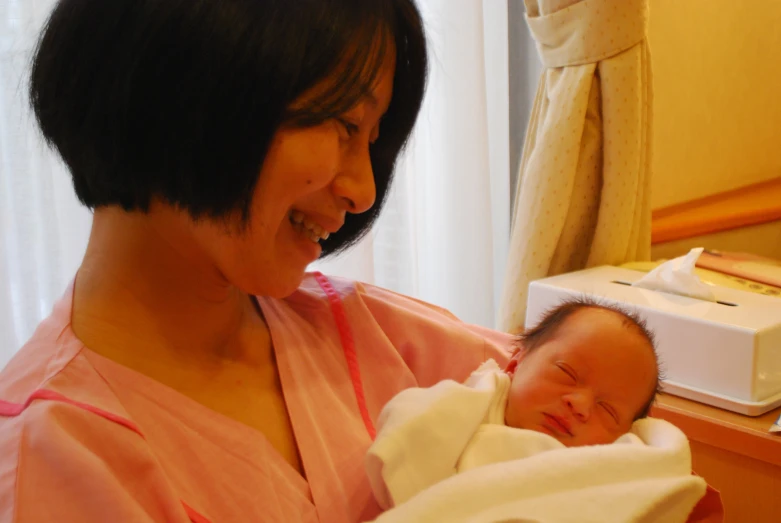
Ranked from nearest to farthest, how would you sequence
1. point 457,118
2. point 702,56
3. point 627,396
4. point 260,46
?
point 260,46 → point 627,396 → point 457,118 → point 702,56

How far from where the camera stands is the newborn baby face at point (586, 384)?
1.02m

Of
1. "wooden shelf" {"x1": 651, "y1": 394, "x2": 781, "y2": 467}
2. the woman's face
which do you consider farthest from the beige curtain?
the woman's face

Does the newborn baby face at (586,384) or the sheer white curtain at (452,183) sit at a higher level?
the sheer white curtain at (452,183)

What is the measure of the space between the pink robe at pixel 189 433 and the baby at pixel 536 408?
0.26 feet

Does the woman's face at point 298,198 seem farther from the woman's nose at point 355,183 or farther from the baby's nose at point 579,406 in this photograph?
the baby's nose at point 579,406

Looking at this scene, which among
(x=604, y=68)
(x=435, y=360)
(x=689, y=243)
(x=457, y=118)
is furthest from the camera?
(x=689, y=243)

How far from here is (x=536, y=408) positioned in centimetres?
103

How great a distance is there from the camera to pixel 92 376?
77cm

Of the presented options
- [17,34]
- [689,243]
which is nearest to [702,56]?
[689,243]

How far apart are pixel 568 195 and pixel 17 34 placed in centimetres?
110

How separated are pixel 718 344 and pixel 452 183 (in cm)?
81

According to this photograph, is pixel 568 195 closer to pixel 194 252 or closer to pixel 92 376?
pixel 194 252

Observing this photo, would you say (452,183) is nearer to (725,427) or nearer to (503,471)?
(725,427)

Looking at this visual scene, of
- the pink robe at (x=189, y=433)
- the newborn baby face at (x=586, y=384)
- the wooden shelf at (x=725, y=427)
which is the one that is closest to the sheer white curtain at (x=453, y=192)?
the pink robe at (x=189, y=433)
